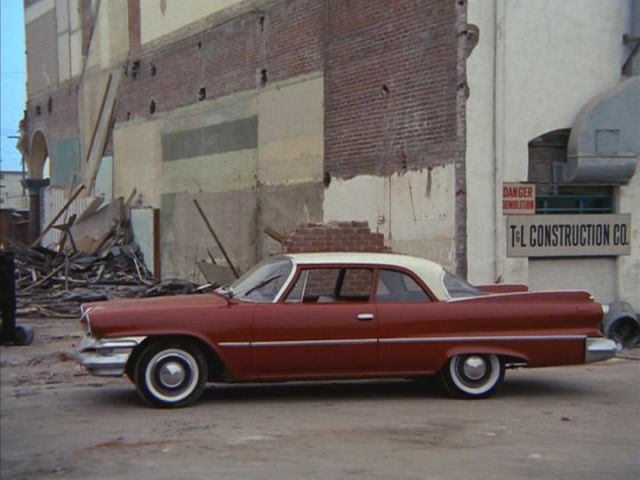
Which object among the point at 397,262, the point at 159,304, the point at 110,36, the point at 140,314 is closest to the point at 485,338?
the point at 397,262

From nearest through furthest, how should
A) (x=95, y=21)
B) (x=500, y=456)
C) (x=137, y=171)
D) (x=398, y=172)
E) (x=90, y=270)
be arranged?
(x=500, y=456) → (x=398, y=172) → (x=90, y=270) → (x=137, y=171) → (x=95, y=21)

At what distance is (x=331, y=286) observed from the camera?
834cm

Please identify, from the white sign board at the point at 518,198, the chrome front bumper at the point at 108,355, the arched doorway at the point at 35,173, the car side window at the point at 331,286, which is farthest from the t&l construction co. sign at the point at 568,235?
the arched doorway at the point at 35,173

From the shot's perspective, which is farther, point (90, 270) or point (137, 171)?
point (137, 171)

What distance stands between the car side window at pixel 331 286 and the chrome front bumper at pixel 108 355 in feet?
4.66

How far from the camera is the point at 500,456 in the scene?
21.4 feet

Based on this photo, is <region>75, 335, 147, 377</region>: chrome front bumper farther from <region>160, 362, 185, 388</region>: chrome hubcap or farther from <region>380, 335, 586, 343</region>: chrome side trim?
<region>380, 335, 586, 343</region>: chrome side trim

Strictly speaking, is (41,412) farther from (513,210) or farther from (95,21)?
(95,21)

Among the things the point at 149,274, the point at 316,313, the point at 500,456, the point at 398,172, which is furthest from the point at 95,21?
the point at 500,456

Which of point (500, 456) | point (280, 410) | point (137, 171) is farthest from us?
point (137, 171)

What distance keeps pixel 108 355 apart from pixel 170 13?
47.7 ft

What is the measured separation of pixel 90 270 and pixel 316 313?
13.4 metres

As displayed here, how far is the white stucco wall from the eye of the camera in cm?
1264

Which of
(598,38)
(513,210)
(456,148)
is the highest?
(598,38)
